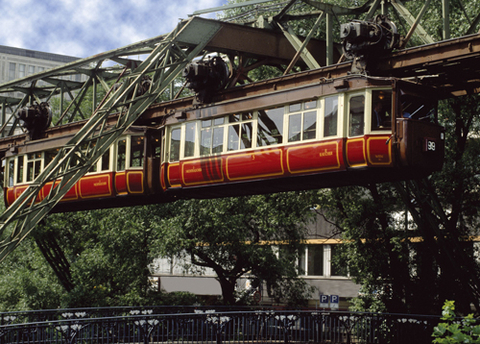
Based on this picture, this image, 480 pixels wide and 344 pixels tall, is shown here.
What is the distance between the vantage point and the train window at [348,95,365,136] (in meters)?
14.6

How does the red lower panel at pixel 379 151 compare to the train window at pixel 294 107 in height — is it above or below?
below

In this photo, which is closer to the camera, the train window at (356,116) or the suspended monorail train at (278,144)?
the suspended monorail train at (278,144)

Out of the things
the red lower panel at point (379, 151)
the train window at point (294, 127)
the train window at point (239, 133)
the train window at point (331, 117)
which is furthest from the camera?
the train window at point (239, 133)

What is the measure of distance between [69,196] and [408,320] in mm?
11652

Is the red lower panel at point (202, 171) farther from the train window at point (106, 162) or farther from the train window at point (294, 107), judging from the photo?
the train window at point (106, 162)

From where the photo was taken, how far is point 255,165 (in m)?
16.6

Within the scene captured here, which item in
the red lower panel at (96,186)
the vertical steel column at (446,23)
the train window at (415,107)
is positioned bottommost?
the red lower panel at (96,186)

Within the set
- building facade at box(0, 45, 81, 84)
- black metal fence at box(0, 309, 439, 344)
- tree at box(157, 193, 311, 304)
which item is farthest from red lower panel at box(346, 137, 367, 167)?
building facade at box(0, 45, 81, 84)

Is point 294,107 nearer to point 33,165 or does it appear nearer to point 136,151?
point 136,151

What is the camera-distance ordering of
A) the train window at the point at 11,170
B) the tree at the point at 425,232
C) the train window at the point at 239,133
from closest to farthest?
the train window at the point at 239,133 < the tree at the point at 425,232 < the train window at the point at 11,170

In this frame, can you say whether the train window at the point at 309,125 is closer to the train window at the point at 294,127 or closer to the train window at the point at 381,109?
the train window at the point at 294,127

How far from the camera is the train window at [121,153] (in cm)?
2086

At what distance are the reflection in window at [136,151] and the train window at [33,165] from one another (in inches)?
195

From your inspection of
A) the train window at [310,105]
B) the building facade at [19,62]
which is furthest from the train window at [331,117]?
the building facade at [19,62]
